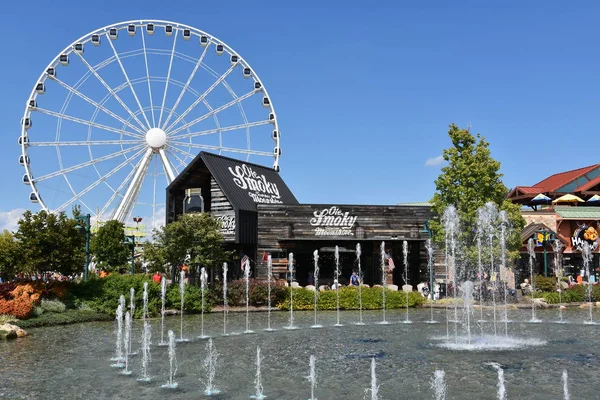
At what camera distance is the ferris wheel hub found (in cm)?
4456

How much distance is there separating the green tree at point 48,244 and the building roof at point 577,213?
3539cm

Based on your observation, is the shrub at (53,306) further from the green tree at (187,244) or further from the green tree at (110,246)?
the green tree at (110,246)

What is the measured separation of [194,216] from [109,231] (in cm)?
1676

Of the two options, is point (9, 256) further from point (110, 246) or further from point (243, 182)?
point (110, 246)

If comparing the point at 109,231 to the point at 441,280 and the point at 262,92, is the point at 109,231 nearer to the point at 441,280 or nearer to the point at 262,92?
the point at 262,92

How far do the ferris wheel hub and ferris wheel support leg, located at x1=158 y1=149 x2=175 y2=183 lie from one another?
1.73ft

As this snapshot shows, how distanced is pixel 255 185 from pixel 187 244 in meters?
10.1

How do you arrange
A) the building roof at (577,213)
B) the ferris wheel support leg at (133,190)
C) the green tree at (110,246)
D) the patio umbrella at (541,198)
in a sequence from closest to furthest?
the ferris wheel support leg at (133,190)
the green tree at (110,246)
the building roof at (577,213)
the patio umbrella at (541,198)

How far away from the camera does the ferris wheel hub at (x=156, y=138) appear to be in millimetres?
44562

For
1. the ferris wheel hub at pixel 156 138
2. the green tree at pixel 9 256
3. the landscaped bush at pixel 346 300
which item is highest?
the ferris wheel hub at pixel 156 138

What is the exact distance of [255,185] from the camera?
127ft

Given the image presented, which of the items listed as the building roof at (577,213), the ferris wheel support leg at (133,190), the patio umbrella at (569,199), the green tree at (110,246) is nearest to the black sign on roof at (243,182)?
the ferris wheel support leg at (133,190)

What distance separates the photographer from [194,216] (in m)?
30.0

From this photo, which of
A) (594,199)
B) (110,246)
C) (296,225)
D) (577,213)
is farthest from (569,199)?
(110,246)
